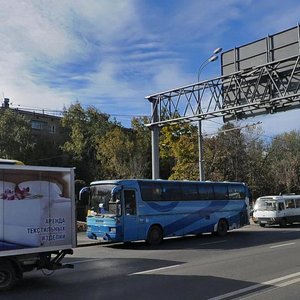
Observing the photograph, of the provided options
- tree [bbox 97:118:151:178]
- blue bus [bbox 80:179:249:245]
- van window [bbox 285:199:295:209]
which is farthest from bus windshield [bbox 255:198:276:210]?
tree [bbox 97:118:151:178]

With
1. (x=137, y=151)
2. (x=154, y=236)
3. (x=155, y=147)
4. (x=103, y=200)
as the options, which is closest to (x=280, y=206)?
(x=155, y=147)

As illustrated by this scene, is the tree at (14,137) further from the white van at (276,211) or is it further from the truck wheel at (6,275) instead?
the truck wheel at (6,275)

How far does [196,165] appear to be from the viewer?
148 ft

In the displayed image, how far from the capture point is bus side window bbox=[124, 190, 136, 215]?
1984 centimetres

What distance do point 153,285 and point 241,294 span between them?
201 cm

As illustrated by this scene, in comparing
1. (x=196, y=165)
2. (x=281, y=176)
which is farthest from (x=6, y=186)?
(x=281, y=176)

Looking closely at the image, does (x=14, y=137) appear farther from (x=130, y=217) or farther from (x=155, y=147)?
(x=130, y=217)

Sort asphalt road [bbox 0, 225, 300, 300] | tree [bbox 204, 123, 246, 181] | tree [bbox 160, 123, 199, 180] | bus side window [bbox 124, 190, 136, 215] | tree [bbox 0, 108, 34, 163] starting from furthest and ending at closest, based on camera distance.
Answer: tree [bbox 0, 108, 34, 163]
tree [bbox 204, 123, 246, 181]
tree [bbox 160, 123, 199, 180]
bus side window [bbox 124, 190, 136, 215]
asphalt road [bbox 0, 225, 300, 300]

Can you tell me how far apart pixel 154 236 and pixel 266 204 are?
14119 mm

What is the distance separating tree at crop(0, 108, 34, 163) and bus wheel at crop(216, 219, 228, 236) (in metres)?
32.4

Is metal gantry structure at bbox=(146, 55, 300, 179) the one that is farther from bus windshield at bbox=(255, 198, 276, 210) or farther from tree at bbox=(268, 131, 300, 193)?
tree at bbox=(268, 131, 300, 193)

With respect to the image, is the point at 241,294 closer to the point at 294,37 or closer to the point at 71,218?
the point at 71,218

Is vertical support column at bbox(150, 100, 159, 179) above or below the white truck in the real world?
above

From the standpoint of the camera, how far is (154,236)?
2070 cm
